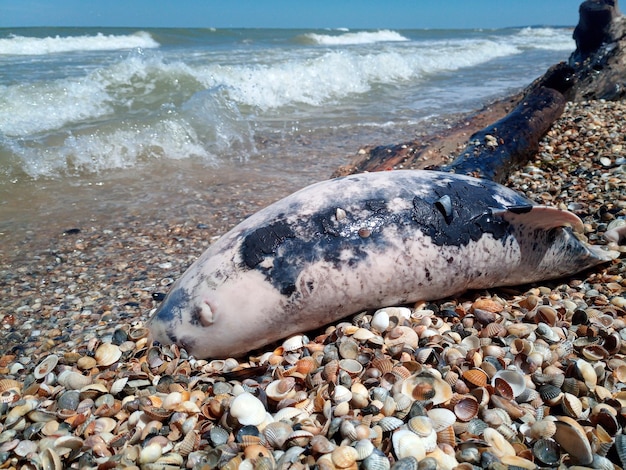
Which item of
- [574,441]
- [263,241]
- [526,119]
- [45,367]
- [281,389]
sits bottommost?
[45,367]

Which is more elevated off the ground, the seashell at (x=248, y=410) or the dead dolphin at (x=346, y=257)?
the dead dolphin at (x=346, y=257)

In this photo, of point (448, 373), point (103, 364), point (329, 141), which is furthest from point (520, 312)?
point (329, 141)

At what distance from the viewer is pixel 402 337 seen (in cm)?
253

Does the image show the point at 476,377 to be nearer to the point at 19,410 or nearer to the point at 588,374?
the point at 588,374

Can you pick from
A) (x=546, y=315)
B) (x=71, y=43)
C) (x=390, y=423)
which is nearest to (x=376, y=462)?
(x=390, y=423)

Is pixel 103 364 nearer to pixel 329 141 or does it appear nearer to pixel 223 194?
pixel 223 194

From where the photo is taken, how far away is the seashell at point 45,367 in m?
2.51

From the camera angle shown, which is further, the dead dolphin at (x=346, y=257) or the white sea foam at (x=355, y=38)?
the white sea foam at (x=355, y=38)

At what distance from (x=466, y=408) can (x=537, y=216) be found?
139cm

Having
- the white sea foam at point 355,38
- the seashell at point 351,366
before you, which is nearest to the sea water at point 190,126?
the seashell at point 351,366

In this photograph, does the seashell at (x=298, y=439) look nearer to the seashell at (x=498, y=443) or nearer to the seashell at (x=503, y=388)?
the seashell at (x=498, y=443)

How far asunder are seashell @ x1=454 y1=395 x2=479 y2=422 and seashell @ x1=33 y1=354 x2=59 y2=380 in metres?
1.97

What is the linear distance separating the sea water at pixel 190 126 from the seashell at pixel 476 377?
332cm

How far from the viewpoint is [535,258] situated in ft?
9.98
